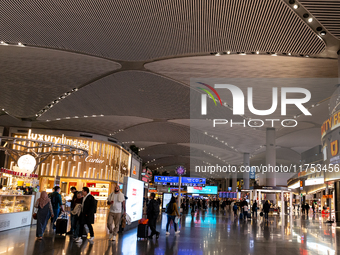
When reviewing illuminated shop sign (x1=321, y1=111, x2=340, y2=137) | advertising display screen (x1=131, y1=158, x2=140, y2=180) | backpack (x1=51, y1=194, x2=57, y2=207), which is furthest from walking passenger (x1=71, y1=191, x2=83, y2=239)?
advertising display screen (x1=131, y1=158, x2=140, y2=180)

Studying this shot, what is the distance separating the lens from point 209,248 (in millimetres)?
7809

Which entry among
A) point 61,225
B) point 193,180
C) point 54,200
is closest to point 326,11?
point 61,225

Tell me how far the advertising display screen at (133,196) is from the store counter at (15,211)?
11.3ft

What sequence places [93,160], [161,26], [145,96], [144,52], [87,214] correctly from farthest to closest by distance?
[93,160] < [145,96] < [144,52] < [161,26] < [87,214]

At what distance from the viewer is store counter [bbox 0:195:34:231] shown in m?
9.88

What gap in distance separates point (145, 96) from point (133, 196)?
30.0 ft

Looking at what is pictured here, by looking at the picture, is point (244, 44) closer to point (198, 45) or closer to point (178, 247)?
point (198, 45)

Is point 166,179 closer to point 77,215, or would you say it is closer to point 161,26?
point 161,26

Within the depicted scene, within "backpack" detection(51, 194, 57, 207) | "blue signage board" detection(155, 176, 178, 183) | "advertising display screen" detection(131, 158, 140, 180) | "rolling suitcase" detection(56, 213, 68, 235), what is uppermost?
"advertising display screen" detection(131, 158, 140, 180)

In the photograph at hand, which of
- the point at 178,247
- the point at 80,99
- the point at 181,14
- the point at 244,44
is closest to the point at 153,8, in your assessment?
the point at 181,14

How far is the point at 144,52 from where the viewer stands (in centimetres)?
1437

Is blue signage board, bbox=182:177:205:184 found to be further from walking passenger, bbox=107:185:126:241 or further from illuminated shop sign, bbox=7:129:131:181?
walking passenger, bbox=107:185:126:241

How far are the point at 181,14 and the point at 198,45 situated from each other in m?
2.21

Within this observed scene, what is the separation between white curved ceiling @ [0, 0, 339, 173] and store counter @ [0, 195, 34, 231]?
619cm
